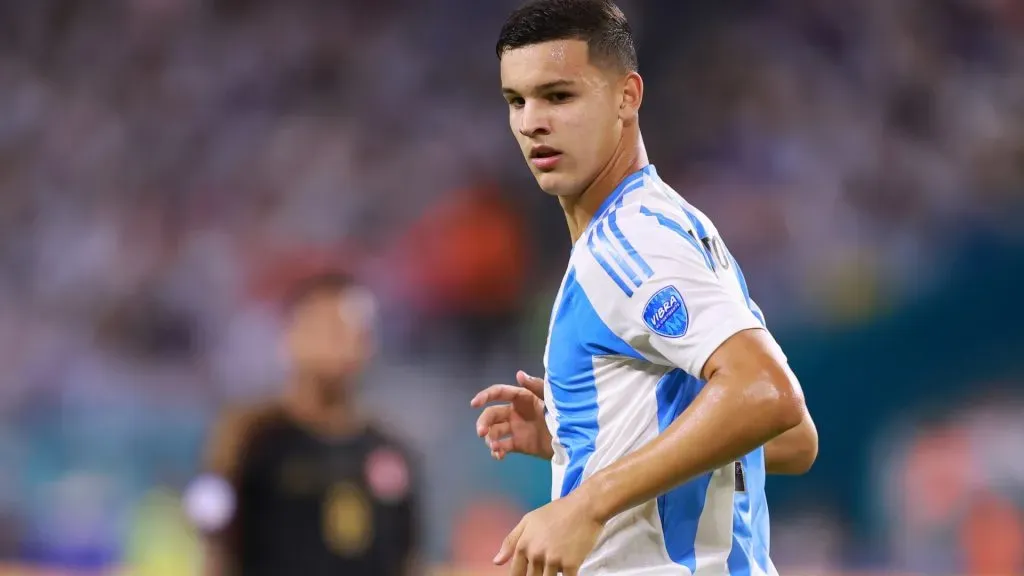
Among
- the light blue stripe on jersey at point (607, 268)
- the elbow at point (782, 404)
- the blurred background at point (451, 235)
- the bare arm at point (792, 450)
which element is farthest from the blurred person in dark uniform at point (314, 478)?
the blurred background at point (451, 235)

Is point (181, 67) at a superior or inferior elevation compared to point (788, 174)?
superior

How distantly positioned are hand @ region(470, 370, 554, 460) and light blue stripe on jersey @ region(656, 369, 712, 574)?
19.2 inches

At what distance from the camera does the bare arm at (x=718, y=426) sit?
5.20 ft

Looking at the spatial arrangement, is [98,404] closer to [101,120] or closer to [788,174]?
[101,120]

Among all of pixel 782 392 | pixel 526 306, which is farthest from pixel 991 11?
pixel 782 392

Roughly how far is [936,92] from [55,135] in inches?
281

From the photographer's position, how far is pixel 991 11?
8.33 m

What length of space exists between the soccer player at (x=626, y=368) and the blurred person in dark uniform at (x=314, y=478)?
2130mm

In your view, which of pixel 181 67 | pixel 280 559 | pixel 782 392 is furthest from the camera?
pixel 181 67

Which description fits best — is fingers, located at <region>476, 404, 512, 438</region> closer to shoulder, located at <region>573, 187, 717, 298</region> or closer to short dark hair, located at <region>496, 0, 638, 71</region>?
shoulder, located at <region>573, 187, 717, 298</region>

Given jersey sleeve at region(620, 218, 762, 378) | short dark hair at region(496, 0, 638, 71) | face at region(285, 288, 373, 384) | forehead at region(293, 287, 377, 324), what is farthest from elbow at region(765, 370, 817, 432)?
forehead at region(293, 287, 377, 324)

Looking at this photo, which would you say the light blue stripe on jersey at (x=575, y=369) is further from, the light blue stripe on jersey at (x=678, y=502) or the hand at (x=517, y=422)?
the hand at (x=517, y=422)

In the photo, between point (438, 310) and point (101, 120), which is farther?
point (101, 120)

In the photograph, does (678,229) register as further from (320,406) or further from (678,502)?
(320,406)
